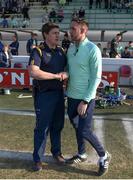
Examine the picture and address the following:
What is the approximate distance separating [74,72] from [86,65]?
0.19 m

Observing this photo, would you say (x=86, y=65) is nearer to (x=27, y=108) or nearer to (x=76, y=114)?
(x=76, y=114)

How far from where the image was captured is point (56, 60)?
6000 millimetres

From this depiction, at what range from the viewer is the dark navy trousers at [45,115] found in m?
6.05

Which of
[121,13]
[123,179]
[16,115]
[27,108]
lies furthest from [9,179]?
[121,13]

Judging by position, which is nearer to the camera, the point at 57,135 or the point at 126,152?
the point at 57,135

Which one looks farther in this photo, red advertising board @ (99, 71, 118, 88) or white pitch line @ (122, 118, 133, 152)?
red advertising board @ (99, 71, 118, 88)

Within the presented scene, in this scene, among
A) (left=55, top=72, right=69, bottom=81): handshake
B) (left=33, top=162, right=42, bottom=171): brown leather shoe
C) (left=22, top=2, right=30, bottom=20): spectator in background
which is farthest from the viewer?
(left=22, top=2, right=30, bottom=20): spectator in background

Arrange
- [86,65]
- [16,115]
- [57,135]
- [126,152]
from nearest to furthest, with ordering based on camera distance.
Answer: [86,65] < [57,135] < [126,152] < [16,115]

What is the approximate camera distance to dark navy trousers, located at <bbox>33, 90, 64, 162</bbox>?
238 inches

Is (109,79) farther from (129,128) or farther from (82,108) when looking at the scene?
(82,108)

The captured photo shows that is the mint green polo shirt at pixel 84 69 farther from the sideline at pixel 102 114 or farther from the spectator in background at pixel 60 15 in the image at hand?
the spectator in background at pixel 60 15

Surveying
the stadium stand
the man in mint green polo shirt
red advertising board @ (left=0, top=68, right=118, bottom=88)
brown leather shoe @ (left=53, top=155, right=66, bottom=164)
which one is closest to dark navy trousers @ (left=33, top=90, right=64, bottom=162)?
the man in mint green polo shirt

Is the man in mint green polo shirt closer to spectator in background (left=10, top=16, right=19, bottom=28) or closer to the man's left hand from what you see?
the man's left hand

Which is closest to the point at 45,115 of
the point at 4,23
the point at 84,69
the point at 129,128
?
the point at 84,69
